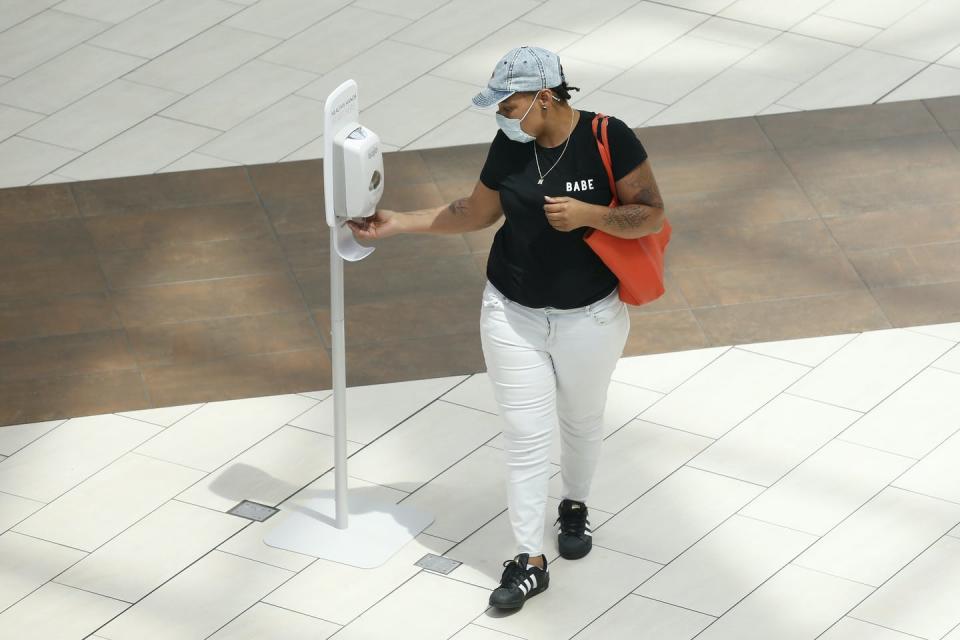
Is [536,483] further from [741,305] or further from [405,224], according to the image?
[741,305]

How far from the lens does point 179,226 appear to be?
750 centimetres

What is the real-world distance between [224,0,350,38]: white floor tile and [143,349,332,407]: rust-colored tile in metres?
3.30

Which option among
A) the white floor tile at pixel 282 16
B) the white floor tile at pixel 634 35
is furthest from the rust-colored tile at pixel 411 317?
the white floor tile at pixel 282 16

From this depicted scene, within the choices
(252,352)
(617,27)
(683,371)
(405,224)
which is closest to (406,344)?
(252,352)

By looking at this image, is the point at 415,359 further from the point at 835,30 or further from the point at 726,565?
the point at 835,30

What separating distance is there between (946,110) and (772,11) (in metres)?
1.60

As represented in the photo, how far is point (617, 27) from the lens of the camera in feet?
30.9

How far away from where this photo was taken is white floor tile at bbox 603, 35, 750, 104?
868cm

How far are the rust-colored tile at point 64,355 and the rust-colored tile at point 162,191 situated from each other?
3.47 ft

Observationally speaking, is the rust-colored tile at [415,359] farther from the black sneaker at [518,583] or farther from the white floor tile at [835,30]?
the white floor tile at [835,30]

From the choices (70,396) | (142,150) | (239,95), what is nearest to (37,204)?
(142,150)

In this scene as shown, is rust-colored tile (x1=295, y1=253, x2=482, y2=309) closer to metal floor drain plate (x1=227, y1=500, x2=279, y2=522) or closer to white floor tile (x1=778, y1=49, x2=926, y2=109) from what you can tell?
metal floor drain plate (x1=227, y1=500, x2=279, y2=522)

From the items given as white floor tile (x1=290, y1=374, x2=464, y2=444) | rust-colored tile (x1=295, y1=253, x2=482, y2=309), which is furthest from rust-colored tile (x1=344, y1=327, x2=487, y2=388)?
rust-colored tile (x1=295, y1=253, x2=482, y2=309)

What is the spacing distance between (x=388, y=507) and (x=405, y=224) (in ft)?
3.67
